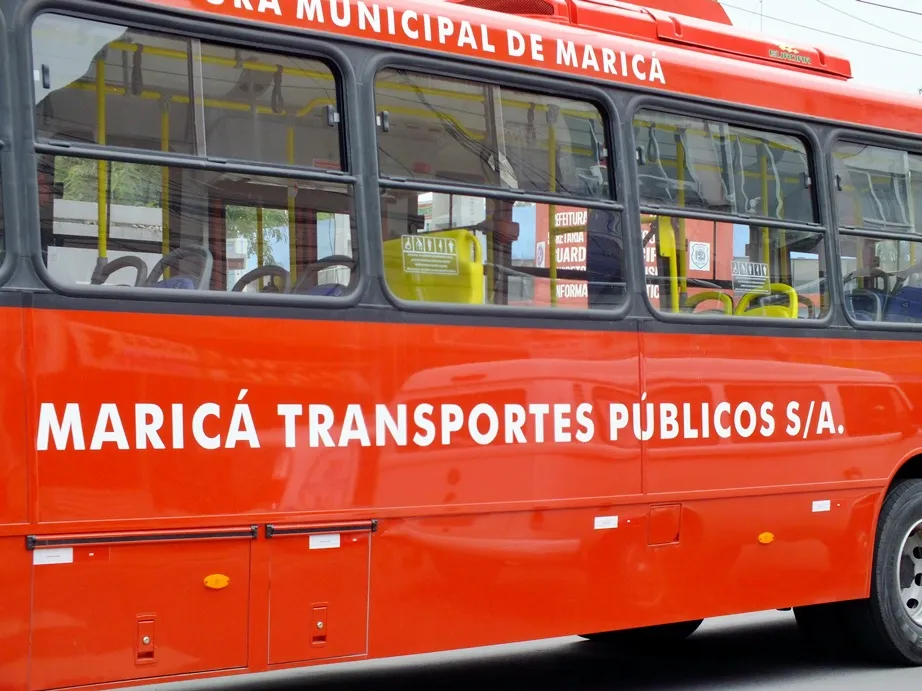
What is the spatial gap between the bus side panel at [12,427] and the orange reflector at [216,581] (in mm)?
742

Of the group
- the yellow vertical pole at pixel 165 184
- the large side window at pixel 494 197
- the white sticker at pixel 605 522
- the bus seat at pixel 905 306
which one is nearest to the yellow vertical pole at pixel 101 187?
the yellow vertical pole at pixel 165 184

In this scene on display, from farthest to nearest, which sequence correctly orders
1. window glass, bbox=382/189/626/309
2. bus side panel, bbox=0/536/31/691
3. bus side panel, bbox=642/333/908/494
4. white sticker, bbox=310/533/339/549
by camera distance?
bus side panel, bbox=642/333/908/494
window glass, bbox=382/189/626/309
white sticker, bbox=310/533/339/549
bus side panel, bbox=0/536/31/691

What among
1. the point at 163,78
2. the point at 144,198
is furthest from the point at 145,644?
the point at 163,78

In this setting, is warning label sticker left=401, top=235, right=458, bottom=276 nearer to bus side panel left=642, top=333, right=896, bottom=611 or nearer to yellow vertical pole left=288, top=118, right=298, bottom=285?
yellow vertical pole left=288, top=118, right=298, bottom=285

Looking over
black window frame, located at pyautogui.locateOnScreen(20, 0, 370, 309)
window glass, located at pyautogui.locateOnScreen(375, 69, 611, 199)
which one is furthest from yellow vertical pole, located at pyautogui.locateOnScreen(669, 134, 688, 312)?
black window frame, located at pyautogui.locateOnScreen(20, 0, 370, 309)

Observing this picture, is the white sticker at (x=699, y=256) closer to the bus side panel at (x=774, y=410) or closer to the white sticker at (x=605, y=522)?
the bus side panel at (x=774, y=410)

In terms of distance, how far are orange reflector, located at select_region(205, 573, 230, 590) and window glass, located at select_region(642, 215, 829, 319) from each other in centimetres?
262

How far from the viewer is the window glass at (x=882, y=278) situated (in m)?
7.65

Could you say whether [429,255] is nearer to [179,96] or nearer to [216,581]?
[179,96]

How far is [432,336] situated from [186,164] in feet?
4.26

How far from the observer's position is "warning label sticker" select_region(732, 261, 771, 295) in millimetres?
7168

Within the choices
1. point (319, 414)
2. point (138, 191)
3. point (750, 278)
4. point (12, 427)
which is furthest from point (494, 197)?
point (12, 427)

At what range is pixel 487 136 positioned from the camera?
244 inches

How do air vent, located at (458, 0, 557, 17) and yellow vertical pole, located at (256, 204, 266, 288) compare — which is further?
air vent, located at (458, 0, 557, 17)
